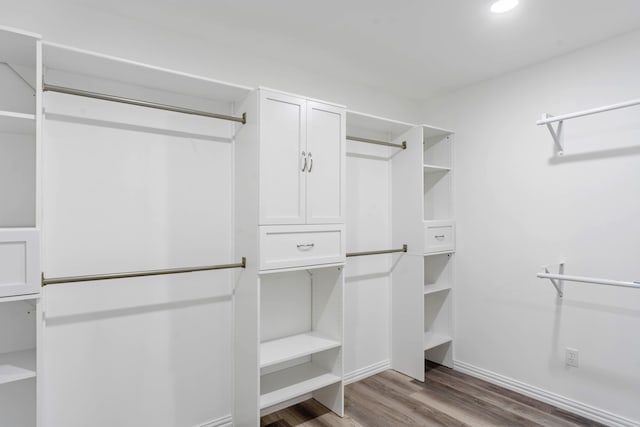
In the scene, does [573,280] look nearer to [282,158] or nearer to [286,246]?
[286,246]

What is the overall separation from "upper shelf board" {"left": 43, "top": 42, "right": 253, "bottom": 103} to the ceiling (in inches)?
14.8

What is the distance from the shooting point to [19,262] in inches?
55.2

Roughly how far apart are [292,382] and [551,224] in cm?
219

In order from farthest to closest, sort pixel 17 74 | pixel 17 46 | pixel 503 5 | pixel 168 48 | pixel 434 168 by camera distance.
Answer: pixel 434 168, pixel 168 48, pixel 503 5, pixel 17 74, pixel 17 46

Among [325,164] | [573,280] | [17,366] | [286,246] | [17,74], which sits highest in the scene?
[17,74]

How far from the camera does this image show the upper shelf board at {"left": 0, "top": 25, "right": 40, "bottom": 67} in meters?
1.41

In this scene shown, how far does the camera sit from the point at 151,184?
204 cm

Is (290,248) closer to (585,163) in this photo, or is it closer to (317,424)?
(317,424)

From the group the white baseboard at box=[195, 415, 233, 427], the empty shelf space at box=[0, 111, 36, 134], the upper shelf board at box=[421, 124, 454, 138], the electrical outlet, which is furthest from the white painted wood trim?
the upper shelf board at box=[421, 124, 454, 138]

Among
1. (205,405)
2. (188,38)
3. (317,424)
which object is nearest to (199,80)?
(188,38)

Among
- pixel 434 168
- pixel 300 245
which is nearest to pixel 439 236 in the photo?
pixel 434 168

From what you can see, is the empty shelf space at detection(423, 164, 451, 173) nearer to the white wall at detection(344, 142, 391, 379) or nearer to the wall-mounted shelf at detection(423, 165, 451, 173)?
the wall-mounted shelf at detection(423, 165, 451, 173)

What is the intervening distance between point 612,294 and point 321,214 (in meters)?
1.98

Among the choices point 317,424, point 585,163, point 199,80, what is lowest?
point 317,424
